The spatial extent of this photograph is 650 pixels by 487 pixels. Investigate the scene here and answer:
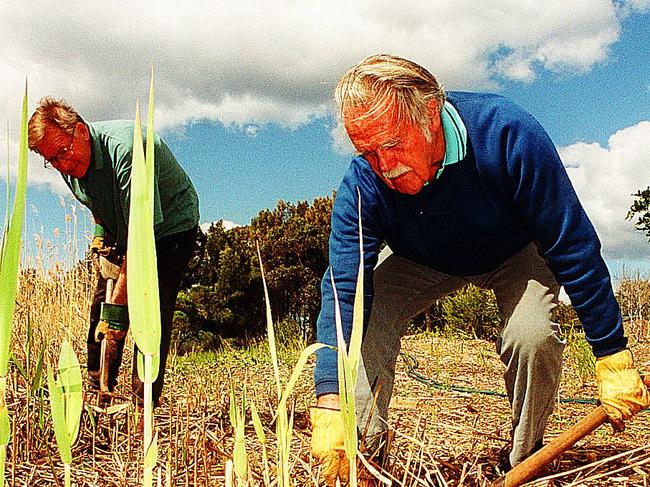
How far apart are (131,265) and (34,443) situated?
221cm

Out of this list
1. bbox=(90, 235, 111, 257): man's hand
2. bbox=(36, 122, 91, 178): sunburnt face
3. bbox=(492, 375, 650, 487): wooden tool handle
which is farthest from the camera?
bbox=(90, 235, 111, 257): man's hand

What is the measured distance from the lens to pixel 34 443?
2.41 metres

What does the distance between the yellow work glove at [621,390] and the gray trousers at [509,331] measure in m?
0.16

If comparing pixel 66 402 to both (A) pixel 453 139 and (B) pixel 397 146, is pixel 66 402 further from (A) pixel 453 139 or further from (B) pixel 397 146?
(A) pixel 453 139

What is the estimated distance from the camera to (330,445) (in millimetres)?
1470

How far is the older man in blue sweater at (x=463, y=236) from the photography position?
1.55 meters

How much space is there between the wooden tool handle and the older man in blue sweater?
0.06 meters

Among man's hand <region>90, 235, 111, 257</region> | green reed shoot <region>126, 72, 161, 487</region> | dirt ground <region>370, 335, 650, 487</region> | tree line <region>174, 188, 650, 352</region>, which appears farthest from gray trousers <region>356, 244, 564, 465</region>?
tree line <region>174, 188, 650, 352</region>

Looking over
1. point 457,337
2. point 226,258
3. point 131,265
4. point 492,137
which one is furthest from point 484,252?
point 226,258

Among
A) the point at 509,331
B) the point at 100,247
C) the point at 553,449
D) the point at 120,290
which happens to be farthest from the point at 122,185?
the point at 553,449

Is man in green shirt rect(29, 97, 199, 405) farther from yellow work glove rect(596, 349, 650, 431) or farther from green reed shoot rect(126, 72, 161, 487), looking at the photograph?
green reed shoot rect(126, 72, 161, 487)

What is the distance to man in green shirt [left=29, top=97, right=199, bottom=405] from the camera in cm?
242

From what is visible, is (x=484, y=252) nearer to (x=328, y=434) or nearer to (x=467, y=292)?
(x=328, y=434)

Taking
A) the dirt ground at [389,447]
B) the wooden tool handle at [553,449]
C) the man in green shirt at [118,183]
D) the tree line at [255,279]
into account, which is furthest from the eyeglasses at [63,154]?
the tree line at [255,279]
